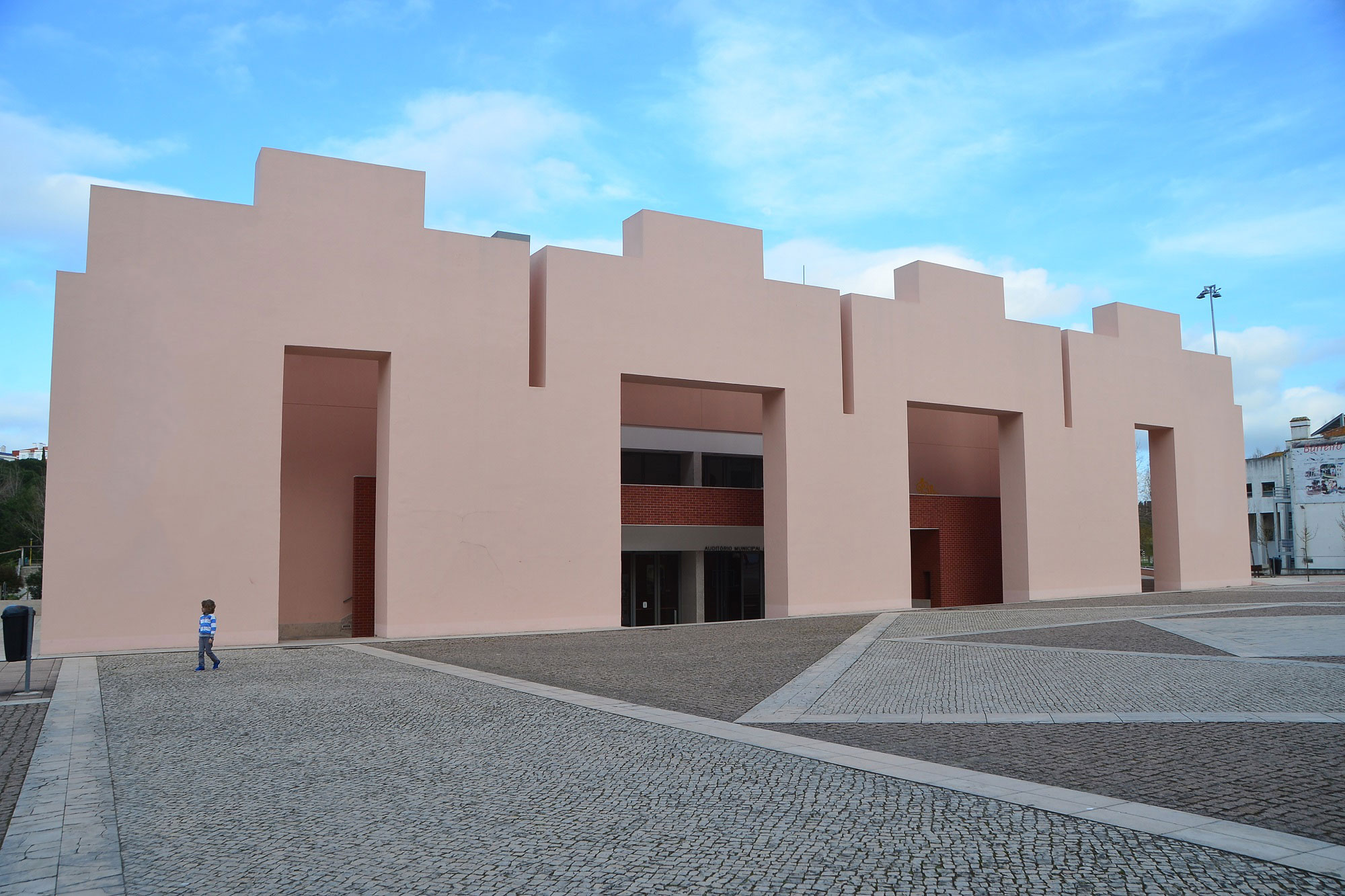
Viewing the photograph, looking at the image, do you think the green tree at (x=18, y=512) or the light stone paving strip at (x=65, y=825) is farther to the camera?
the green tree at (x=18, y=512)

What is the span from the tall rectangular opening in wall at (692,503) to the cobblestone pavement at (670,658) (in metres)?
4.45

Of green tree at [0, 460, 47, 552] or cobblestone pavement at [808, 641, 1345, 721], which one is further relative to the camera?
green tree at [0, 460, 47, 552]

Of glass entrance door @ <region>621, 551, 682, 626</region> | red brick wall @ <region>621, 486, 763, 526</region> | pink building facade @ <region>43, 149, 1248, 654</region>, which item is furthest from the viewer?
glass entrance door @ <region>621, 551, 682, 626</region>

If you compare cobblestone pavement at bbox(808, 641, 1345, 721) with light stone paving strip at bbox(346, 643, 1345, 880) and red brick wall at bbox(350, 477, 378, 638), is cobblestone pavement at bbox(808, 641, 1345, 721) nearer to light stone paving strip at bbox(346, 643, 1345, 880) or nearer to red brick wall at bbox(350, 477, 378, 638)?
light stone paving strip at bbox(346, 643, 1345, 880)

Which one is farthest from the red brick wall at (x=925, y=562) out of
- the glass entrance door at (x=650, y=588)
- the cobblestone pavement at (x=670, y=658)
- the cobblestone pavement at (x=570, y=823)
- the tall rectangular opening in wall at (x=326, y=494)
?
the cobblestone pavement at (x=570, y=823)

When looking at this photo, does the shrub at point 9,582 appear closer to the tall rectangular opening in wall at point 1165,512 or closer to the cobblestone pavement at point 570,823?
the cobblestone pavement at point 570,823

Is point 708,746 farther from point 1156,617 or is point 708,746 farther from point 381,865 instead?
point 1156,617

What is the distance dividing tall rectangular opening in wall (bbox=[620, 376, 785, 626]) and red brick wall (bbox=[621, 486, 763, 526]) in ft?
0.08

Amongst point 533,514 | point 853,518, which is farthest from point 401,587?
point 853,518

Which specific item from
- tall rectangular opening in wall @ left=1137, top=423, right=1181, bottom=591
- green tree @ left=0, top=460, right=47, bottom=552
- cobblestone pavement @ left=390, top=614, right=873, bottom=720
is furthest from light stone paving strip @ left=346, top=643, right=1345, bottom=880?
green tree @ left=0, top=460, right=47, bottom=552

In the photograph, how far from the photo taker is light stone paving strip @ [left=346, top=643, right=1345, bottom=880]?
479cm

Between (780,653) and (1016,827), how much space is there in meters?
10.1

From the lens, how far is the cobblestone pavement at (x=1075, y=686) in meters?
9.47

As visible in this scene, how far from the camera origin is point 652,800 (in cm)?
608
